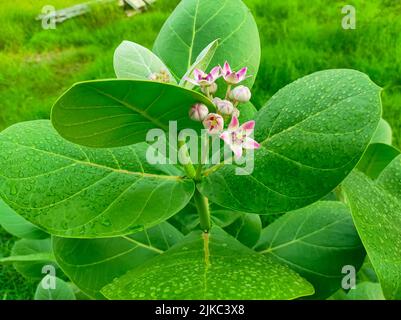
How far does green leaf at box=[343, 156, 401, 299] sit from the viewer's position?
512 mm

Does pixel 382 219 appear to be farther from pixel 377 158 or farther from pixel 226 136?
pixel 377 158

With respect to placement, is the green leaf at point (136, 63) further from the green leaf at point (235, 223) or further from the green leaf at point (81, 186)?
the green leaf at point (235, 223)

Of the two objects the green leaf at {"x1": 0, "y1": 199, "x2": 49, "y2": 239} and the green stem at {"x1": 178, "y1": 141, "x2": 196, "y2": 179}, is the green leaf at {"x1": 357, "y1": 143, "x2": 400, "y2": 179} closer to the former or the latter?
the green stem at {"x1": 178, "y1": 141, "x2": 196, "y2": 179}

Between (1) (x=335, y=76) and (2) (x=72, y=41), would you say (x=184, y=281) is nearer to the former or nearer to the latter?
(1) (x=335, y=76)

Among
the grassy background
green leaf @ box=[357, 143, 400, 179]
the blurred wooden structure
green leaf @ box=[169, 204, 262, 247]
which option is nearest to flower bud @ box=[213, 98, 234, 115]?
green leaf @ box=[169, 204, 262, 247]

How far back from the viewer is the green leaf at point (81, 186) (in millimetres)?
565

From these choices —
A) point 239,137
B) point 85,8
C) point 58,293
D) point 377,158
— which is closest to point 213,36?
point 239,137

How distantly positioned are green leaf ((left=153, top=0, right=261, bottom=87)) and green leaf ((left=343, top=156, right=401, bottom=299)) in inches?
7.0

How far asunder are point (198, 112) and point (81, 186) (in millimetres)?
161

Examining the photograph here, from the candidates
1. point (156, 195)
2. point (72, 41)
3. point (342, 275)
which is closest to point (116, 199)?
point (156, 195)

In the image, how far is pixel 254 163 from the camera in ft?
1.89

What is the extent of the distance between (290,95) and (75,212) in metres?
0.24

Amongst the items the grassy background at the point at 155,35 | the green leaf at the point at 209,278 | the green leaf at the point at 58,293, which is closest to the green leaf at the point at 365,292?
the green leaf at the point at 209,278

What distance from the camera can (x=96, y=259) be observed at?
670mm
